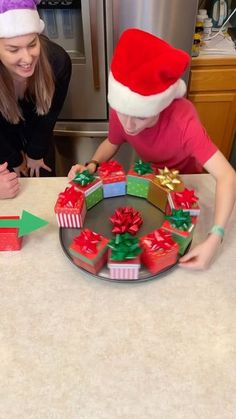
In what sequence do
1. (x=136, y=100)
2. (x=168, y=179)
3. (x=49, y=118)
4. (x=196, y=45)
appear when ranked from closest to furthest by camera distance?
(x=136, y=100)
(x=168, y=179)
(x=49, y=118)
(x=196, y=45)

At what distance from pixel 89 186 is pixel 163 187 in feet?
0.65

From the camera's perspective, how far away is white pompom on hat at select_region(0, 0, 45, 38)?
0.92 metres

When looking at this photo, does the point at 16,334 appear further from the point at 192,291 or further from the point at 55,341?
the point at 192,291

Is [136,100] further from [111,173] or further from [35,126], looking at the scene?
[35,126]

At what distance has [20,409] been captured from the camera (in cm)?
62

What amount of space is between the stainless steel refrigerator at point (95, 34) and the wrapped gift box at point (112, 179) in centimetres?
89

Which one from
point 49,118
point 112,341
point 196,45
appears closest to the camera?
point 112,341

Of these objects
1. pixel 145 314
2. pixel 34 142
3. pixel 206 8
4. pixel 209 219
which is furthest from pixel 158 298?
pixel 206 8

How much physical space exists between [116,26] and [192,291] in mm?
1285

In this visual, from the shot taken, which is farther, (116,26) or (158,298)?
(116,26)

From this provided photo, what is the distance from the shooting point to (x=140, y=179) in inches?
36.9

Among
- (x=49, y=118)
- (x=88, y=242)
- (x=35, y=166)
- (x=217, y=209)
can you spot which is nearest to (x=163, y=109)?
(x=217, y=209)

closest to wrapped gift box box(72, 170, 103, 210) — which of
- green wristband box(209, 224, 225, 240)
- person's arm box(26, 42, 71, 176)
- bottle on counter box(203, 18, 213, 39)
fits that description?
green wristband box(209, 224, 225, 240)

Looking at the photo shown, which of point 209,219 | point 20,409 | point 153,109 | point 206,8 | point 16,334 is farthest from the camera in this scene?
point 206,8
